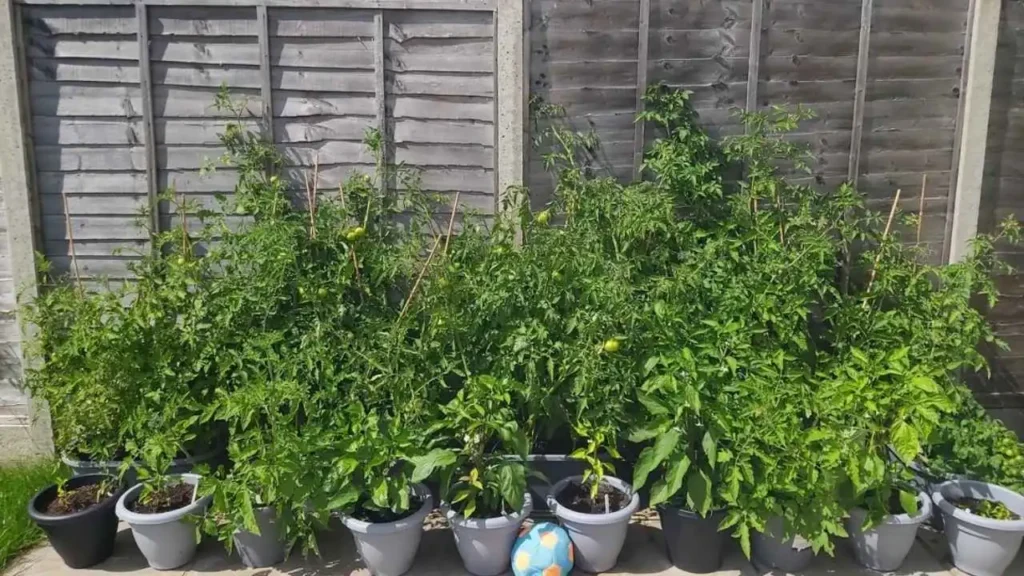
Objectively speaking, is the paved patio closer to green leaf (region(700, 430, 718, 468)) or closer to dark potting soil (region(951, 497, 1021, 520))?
dark potting soil (region(951, 497, 1021, 520))

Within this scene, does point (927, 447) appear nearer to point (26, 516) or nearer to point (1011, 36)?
point (1011, 36)

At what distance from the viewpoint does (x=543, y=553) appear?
127 inches

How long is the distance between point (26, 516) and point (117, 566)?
0.62 metres

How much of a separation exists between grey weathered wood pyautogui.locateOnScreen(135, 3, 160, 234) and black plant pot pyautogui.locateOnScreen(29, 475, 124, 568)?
1.42 meters

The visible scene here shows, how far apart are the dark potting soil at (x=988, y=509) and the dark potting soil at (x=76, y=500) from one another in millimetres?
3762

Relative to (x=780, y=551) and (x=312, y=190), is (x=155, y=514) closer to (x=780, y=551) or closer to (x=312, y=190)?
(x=312, y=190)

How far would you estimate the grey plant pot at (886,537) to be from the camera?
3.36m

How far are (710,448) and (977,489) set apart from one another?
1398 mm

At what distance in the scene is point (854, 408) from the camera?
3299mm

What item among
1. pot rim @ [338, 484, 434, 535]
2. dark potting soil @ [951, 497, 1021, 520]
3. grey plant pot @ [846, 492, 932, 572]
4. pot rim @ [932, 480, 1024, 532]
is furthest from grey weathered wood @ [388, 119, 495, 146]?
Answer: dark potting soil @ [951, 497, 1021, 520]

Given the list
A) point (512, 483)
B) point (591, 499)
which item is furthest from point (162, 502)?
point (591, 499)

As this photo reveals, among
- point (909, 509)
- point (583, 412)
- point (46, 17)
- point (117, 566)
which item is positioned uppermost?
point (46, 17)

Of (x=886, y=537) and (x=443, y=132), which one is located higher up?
(x=443, y=132)

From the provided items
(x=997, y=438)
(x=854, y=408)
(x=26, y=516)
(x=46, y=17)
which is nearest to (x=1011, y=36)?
(x=997, y=438)
